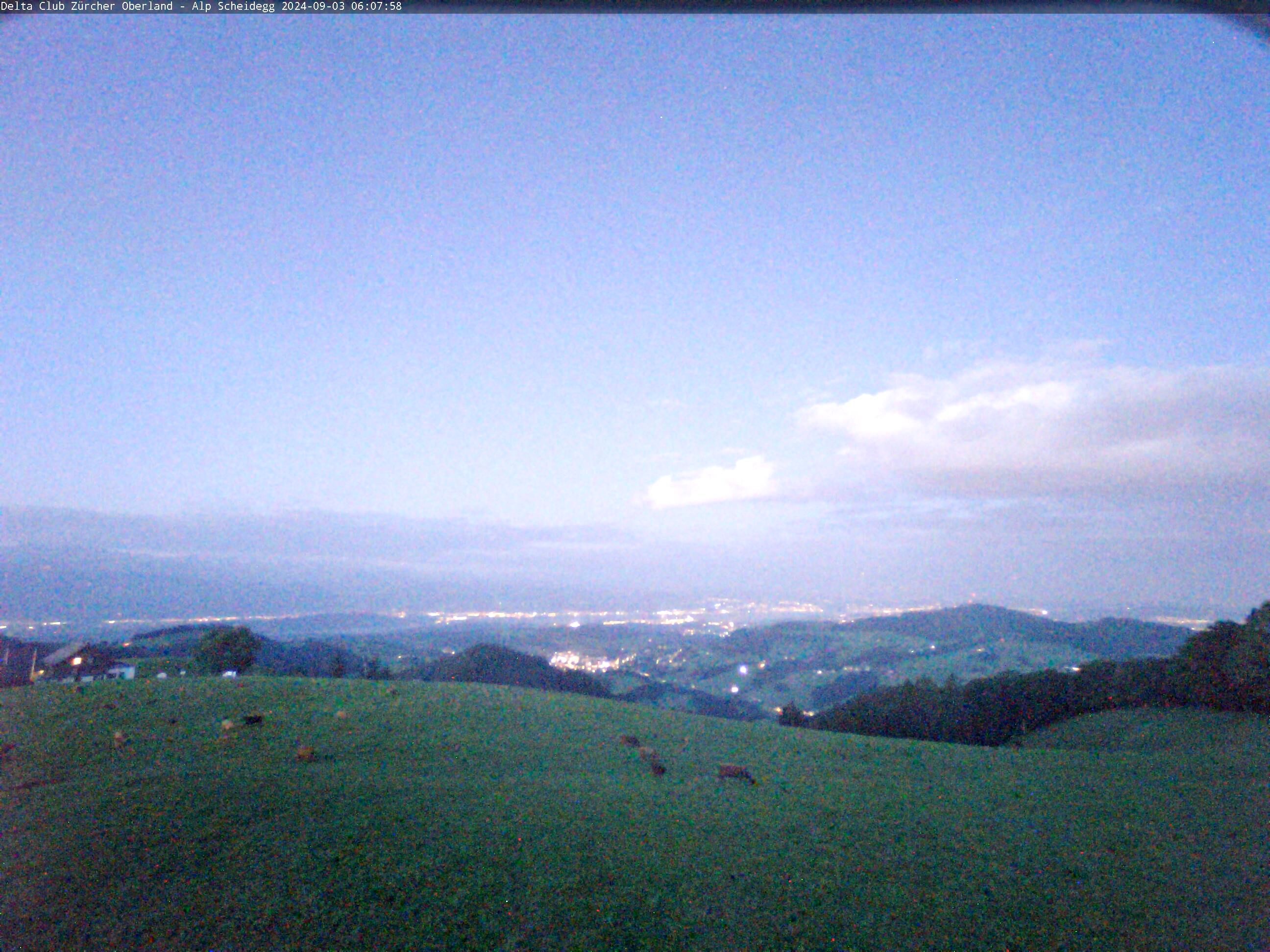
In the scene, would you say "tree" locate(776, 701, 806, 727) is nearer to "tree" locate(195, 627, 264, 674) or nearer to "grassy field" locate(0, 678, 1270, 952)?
"grassy field" locate(0, 678, 1270, 952)

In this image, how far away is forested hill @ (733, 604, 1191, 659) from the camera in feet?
202

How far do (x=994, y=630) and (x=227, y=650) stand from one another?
84.7 metres

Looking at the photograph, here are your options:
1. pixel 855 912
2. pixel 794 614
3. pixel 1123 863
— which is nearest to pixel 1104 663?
pixel 1123 863

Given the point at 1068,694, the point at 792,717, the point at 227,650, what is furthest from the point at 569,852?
the point at 227,650

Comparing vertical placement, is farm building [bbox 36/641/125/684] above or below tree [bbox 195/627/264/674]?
below

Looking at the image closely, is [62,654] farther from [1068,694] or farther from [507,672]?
[1068,694]

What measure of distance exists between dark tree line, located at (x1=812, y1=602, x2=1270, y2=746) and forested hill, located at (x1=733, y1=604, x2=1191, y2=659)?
23.4 metres

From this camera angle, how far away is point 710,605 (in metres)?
146

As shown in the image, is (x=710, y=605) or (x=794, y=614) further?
(x=710, y=605)

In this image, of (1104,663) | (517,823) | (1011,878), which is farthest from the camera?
(1104,663)

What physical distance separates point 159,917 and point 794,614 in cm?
13034

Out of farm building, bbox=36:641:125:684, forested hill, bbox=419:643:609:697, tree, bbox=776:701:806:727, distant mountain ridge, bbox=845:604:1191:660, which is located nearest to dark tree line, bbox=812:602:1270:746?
tree, bbox=776:701:806:727

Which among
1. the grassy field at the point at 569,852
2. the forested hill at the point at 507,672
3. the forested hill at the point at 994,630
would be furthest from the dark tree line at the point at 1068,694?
the forested hill at the point at 994,630

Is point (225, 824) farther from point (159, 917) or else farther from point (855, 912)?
point (855, 912)
